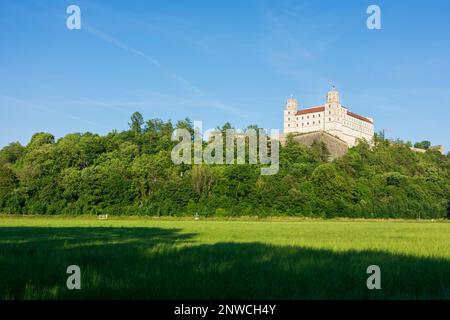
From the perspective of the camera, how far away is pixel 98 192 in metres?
90.4

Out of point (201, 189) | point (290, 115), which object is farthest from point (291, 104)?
point (201, 189)

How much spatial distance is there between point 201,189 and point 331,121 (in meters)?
94.3

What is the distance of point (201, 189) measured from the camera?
93500 mm

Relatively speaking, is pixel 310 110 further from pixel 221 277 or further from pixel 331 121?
pixel 221 277

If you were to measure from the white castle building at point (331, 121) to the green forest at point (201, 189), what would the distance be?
56.6 metres

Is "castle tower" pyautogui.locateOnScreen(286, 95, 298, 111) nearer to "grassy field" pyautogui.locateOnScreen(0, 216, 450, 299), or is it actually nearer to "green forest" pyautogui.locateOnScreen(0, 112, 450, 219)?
"green forest" pyautogui.locateOnScreen(0, 112, 450, 219)

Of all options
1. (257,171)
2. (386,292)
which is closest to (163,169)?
(257,171)

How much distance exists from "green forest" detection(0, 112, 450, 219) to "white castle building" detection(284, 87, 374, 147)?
56.6 m

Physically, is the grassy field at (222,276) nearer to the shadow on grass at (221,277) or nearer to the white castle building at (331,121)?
the shadow on grass at (221,277)

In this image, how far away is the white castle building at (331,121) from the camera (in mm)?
173375

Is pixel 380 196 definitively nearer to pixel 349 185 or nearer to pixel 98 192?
pixel 349 185

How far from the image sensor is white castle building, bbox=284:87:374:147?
17338 cm
